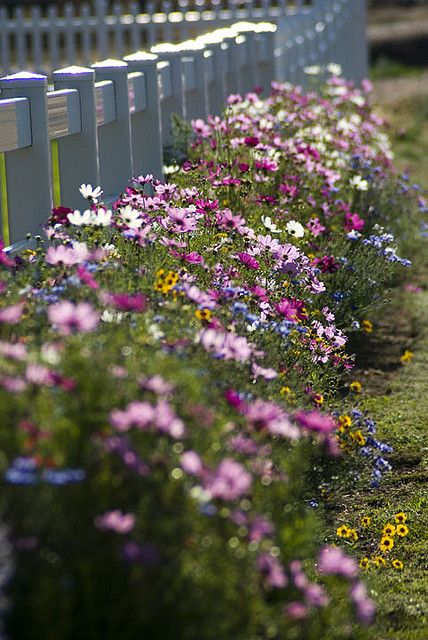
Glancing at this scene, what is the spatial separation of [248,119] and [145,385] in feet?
15.0

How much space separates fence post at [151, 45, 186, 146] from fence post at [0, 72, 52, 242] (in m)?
2.55

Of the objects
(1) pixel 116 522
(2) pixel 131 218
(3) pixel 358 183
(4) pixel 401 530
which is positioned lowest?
(4) pixel 401 530

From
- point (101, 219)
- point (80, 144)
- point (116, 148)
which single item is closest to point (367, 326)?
point (116, 148)

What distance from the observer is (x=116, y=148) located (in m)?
5.80

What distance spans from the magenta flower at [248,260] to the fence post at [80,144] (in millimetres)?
1252

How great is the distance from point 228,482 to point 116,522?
0.23 meters

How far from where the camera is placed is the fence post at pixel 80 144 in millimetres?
5117

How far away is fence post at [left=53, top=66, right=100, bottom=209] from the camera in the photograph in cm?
512

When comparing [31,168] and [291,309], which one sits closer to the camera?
[291,309]

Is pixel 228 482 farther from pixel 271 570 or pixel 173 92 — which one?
pixel 173 92

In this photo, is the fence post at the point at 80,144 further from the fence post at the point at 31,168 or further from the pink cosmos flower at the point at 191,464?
the pink cosmos flower at the point at 191,464

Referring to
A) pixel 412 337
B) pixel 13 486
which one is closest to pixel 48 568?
pixel 13 486

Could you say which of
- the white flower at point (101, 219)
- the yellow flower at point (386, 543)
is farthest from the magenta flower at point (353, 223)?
the white flower at point (101, 219)

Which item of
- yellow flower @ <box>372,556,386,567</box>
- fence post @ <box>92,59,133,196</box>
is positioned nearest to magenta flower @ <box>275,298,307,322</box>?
yellow flower @ <box>372,556,386,567</box>
